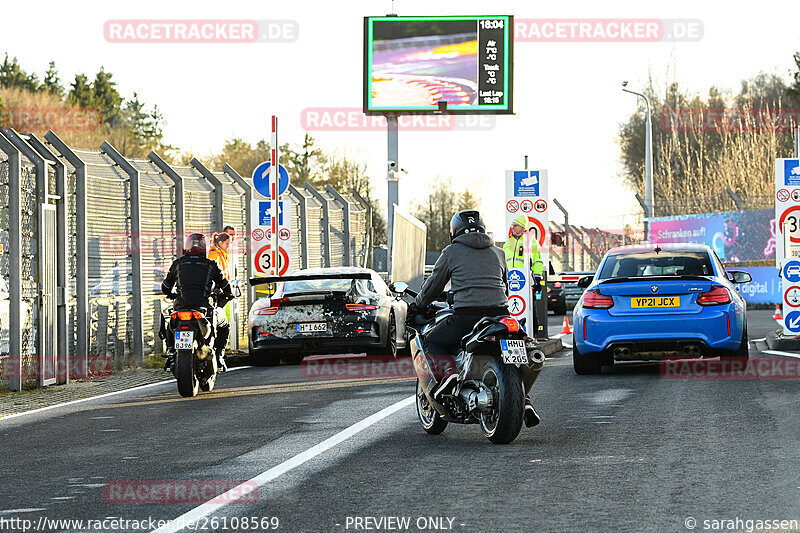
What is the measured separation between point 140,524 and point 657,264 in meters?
10.2

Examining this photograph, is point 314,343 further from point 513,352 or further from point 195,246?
point 513,352

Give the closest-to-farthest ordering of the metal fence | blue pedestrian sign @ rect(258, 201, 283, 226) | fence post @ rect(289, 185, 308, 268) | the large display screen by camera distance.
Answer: the metal fence → blue pedestrian sign @ rect(258, 201, 283, 226) → fence post @ rect(289, 185, 308, 268) → the large display screen

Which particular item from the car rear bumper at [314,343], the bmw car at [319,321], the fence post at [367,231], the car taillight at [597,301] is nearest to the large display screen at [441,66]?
the fence post at [367,231]

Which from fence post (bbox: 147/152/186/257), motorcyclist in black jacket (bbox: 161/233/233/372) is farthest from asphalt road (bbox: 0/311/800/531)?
fence post (bbox: 147/152/186/257)

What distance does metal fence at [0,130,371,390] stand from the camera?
1561 cm

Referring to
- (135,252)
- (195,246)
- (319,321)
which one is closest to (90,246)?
(135,252)

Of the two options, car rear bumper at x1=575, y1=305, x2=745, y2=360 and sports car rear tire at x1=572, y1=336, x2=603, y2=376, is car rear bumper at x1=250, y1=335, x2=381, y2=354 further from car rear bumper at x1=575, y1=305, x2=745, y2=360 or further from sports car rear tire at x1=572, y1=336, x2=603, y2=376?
car rear bumper at x1=575, y1=305, x2=745, y2=360

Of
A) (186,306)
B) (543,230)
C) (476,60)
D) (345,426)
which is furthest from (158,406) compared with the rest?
(476,60)

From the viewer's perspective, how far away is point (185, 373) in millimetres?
13641

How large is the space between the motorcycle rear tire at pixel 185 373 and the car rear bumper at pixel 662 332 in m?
4.38

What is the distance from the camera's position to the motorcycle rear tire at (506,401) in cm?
928

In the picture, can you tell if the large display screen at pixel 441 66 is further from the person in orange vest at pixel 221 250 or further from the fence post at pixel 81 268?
the fence post at pixel 81 268

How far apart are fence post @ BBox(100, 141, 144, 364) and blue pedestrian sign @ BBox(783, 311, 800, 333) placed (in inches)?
373

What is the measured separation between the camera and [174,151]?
271 ft
